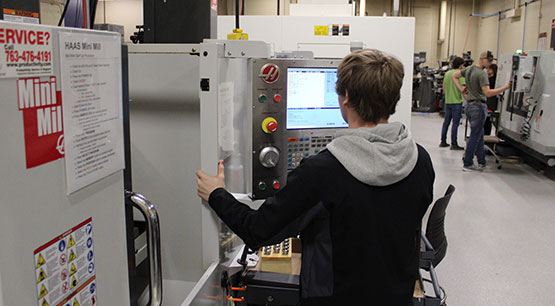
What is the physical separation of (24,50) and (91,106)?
0.69ft

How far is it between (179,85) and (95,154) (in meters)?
0.79

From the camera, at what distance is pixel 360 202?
4.11ft

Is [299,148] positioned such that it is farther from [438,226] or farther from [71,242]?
[71,242]

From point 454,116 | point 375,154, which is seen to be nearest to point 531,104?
point 454,116

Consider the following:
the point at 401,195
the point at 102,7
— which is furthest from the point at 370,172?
the point at 102,7

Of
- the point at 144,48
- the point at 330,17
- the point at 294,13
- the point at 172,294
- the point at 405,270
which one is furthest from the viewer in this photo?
the point at 294,13

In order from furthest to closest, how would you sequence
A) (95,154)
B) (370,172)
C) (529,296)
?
1. (529,296)
2. (370,172)
3. (95,154)

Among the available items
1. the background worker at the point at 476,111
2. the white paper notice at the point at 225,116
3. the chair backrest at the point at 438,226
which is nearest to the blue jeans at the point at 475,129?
the background worker at the point at 476,111

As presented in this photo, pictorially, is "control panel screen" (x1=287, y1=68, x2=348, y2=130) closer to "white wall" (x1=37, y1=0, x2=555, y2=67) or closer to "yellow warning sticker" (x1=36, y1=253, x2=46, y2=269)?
"yellow warning sticker" (x1=36, y1=253, x2=46, y2=269)

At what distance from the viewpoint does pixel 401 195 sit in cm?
129

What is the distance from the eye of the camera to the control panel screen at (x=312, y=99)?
188 centimetres

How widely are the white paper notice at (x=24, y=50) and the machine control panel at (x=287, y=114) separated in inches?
40.4

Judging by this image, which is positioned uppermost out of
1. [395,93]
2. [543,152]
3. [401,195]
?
[395,93]

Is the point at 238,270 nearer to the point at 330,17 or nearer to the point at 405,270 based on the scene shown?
the point at 405,270
